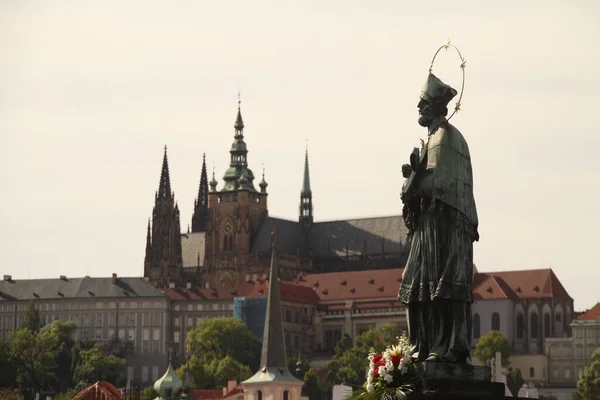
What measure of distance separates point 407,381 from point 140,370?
590 ft

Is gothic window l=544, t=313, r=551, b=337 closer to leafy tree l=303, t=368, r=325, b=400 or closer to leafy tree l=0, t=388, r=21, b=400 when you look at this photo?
leafy tree l=303, t=368, r=325, b=400

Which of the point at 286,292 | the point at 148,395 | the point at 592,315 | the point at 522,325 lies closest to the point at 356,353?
the point at 522,325

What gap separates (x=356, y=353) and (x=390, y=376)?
161718 mm

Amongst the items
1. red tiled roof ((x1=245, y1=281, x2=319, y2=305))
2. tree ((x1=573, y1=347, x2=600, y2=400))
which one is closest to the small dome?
tree ((x1=573, y1=347, x2=600, y2=400))

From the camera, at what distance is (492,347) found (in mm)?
171125

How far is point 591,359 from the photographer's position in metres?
180

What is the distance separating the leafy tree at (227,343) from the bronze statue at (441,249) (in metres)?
161

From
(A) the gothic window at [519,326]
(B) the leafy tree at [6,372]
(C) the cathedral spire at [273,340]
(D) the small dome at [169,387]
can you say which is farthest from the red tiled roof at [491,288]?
(D) the small dome at [169,387]

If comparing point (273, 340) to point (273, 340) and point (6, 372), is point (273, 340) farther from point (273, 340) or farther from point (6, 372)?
point (6, 372)

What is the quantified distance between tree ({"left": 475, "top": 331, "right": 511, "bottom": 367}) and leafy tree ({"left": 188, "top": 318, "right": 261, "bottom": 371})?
20.9 m

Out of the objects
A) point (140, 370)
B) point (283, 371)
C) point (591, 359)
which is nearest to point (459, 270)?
point (283, 371)

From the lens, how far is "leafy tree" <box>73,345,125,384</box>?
184125 millimetres

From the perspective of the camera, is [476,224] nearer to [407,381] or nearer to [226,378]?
[407,381]

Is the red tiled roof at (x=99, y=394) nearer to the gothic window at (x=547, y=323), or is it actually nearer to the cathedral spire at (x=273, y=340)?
the cathedral spire at (x=273, y=340)
